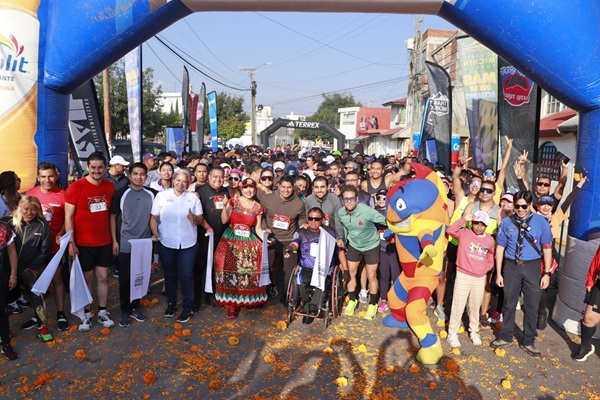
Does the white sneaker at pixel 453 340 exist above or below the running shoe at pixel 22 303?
below

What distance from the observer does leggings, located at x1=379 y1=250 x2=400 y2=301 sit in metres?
5.80

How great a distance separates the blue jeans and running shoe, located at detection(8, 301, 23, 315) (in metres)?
1.88

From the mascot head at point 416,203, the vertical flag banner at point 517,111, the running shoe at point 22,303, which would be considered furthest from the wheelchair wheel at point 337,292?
the vertical flag banner at point 517,111

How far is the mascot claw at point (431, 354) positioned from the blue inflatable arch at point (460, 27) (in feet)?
7.46

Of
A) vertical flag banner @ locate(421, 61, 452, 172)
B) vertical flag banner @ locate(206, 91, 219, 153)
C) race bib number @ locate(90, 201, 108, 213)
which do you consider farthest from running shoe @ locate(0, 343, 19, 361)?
vertical flag banner @ locate(206, 91, 219, 153)

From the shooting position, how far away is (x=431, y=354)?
452 centimetres

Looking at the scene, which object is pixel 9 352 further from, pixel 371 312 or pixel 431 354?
pixel 431 354

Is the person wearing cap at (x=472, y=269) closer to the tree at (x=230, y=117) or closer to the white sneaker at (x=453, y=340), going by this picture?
the white sneaker at (x=453, y=340)

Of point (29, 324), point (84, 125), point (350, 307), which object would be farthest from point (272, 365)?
point (84, 125)

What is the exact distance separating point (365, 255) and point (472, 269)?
54.1 inches

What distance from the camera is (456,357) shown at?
4.73 m

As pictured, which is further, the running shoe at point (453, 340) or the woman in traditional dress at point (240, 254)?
the woman in traditional dress at point (240, 254)

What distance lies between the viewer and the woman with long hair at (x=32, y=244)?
14.9 ft

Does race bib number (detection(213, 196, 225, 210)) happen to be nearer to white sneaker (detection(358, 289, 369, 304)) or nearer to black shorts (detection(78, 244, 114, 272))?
black shorts (detection(78, 244, 114, 272))
